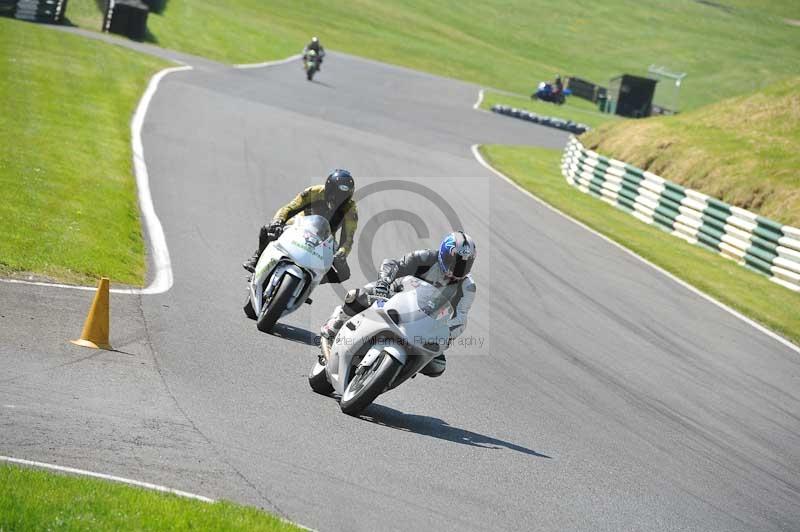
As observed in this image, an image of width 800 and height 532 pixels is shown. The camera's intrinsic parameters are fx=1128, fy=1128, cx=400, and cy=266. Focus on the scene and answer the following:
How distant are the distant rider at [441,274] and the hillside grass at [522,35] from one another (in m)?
39.3

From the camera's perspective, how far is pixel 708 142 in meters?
31.4

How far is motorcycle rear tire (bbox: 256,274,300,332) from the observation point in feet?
36.0

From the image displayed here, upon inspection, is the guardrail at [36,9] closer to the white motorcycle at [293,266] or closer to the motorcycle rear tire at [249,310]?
the motorcycle rear tire at [249,310]

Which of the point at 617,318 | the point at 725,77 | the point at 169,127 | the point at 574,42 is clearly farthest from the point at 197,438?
the point at 574,42

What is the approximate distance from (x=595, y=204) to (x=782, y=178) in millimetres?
4459

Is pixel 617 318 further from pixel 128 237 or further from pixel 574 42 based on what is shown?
pixel 574 42

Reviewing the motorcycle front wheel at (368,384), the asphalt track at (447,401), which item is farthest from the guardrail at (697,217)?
the motorcycle front wheel at (368,384)

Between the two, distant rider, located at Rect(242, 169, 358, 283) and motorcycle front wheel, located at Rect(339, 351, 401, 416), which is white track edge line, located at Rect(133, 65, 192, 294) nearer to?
distant rider, located at Rect(242, 169, 358, 283)

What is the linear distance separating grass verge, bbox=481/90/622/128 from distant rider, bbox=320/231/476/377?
40597 millimetres

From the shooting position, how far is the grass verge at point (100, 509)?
5617 millimetres

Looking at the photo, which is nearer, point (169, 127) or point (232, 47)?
point (169, 127)

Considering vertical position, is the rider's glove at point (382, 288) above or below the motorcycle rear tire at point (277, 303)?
above

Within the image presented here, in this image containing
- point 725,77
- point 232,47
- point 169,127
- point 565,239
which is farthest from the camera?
point 725,77

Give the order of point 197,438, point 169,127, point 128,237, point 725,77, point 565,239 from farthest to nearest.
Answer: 1. point 725,77
2. point 169,127
3. point 565,239
4. point 128,237
5. point 197,438
